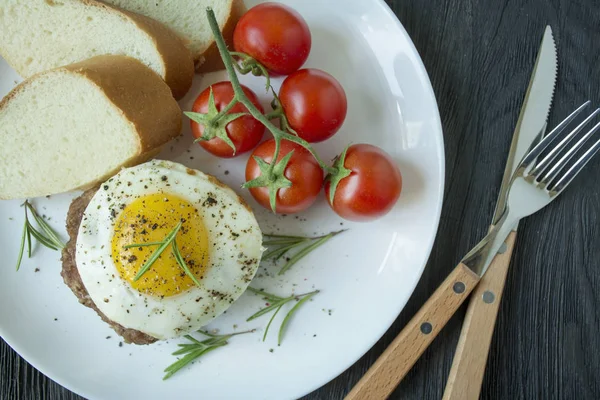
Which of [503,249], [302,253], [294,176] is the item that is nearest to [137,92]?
[294,176]

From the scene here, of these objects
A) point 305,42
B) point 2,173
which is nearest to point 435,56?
point 305,42

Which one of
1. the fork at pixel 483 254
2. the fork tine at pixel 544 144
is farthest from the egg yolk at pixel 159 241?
the fork tine at pixel 544 144

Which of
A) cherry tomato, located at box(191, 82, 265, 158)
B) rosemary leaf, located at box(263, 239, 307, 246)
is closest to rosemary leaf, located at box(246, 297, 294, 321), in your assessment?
rosemary leaf, located at box(263, 239, 307, 246)

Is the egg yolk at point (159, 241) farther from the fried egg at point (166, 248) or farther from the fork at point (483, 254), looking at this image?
the fork at point (483, 254)

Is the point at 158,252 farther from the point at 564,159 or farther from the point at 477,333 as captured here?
the point at 564,159

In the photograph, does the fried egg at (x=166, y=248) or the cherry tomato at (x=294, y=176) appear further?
the cherry tomato at (x=294, y=176)

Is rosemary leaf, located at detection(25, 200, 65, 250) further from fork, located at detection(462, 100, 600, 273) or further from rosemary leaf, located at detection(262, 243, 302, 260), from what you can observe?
fork, located at detection(462, 100, 600, 273)

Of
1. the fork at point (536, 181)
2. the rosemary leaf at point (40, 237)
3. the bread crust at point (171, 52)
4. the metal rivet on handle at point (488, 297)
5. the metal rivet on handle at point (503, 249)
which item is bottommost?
the metal rivet on handle at point (488, 297)

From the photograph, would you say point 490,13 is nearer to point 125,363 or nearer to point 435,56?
point 435,56
